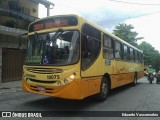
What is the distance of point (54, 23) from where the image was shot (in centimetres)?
798

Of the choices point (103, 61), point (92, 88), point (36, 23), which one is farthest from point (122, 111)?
point (36, 23)

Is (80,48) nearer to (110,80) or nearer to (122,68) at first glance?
(110,80)

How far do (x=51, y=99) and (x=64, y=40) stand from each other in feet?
10.2

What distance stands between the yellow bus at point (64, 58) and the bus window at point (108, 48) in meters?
0.69

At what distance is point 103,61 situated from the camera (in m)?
9.56

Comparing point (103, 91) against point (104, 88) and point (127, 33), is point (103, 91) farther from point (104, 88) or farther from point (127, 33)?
point (127, 33)

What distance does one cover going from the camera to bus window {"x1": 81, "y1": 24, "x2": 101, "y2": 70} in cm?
772

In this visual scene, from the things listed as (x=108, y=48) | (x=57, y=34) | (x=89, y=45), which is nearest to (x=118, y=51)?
(x=108, y=48)

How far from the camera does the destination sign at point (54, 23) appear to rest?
7727 millimetres

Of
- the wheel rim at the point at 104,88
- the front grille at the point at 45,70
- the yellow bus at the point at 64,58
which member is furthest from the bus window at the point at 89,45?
the wheel rim at the point at 104,88

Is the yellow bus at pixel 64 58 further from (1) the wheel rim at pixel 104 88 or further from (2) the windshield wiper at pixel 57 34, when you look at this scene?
(1) the wheel rim at pixel 104 88

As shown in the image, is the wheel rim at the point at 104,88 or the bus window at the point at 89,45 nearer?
the bus window at the point at 89,45

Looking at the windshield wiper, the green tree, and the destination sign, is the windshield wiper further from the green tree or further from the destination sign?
the green tree

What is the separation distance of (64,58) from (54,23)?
1391mm
